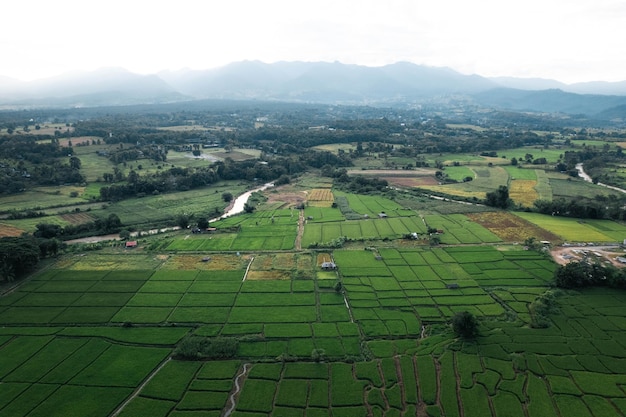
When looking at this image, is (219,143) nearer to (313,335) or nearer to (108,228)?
(108,228)

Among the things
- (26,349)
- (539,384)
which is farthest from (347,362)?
(26,349)

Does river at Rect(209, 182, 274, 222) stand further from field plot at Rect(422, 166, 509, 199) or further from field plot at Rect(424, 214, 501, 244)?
field plot at Rect(422, 166, 509, 199)

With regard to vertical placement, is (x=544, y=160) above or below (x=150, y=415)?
above

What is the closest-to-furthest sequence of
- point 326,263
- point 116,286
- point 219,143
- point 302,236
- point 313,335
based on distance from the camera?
1. point 313,335
2. point 116,286
3. point 326,263
4. point 302,236
5. point 219,143

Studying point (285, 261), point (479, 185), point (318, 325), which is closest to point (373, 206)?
point (285, 261)

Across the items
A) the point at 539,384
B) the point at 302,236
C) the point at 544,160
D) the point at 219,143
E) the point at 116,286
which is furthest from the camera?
the point at 219,143

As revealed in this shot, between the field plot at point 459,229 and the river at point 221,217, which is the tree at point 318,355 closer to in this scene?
the field plot at point 459,229
